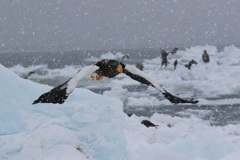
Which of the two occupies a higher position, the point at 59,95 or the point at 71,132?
the point at 59,95

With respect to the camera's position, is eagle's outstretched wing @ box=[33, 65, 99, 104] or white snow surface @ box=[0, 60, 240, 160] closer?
eagle's outstretched wing @ box=[33, 65, 99, 104]

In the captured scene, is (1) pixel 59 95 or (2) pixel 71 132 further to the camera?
(2) pixel 71 132

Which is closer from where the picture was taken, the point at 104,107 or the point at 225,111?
the point at 104,107

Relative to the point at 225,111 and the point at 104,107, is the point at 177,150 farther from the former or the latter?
the point at 225,111

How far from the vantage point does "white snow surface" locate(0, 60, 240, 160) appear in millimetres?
3970

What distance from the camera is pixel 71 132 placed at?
14.2 feet

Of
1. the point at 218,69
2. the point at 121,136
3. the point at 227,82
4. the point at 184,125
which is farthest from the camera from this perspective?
the point at 218,69

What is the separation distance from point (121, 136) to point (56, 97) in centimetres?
145

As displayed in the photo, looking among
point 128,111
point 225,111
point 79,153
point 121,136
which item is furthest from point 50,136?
point 225,111

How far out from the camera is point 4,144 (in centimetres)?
388

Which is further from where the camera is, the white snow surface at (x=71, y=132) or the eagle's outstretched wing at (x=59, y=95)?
the white snow surface at (x=71, y=132)

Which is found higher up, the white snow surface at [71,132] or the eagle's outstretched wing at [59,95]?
the eagle's outstretched wing at [59,95]

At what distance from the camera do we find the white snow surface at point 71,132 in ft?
13.0

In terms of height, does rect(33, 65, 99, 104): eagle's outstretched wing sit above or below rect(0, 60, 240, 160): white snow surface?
above
